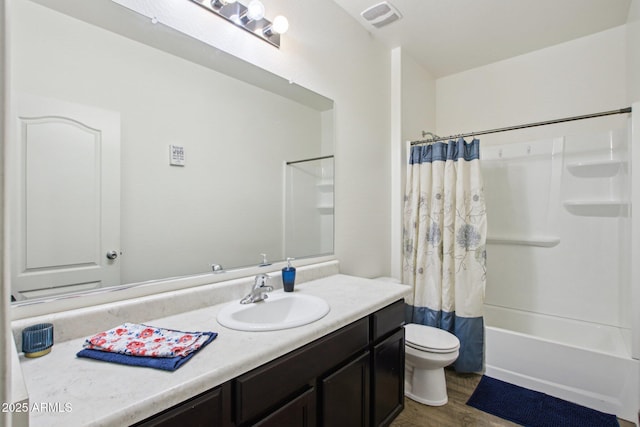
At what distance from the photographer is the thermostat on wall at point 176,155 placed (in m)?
1.28

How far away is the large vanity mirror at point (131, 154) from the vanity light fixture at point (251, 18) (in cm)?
6

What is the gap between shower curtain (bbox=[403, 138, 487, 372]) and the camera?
87.2 inches

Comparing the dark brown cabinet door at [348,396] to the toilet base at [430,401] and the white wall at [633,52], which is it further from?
the white wall at [633,52]

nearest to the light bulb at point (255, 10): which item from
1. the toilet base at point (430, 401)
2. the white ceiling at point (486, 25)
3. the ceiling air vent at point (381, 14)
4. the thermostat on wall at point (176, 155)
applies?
the thermostat on wall at point (176, 155)

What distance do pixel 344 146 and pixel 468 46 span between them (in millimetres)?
1550

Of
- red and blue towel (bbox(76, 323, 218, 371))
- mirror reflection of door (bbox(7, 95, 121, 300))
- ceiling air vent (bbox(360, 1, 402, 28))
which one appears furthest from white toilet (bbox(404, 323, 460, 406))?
ceiling air vent (bbox(360, 1, 402, 28))

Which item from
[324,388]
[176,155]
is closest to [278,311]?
[324,388]

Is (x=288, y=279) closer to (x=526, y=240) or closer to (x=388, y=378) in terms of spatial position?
(x=388, y=378)

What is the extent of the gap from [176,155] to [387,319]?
1.24m

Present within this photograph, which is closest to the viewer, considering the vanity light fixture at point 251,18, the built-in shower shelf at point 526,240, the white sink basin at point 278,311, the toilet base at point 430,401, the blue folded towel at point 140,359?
the blue folded towel at point 140,359

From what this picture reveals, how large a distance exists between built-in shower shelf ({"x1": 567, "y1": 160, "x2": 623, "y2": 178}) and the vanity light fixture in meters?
2.42


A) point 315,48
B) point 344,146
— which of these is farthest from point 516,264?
point 315,48

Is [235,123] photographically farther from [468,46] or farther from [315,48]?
[468,46]

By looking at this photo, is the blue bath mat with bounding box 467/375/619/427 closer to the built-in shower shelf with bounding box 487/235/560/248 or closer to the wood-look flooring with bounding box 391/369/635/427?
the wood-look flooring with bounding box 391/369/635/427
